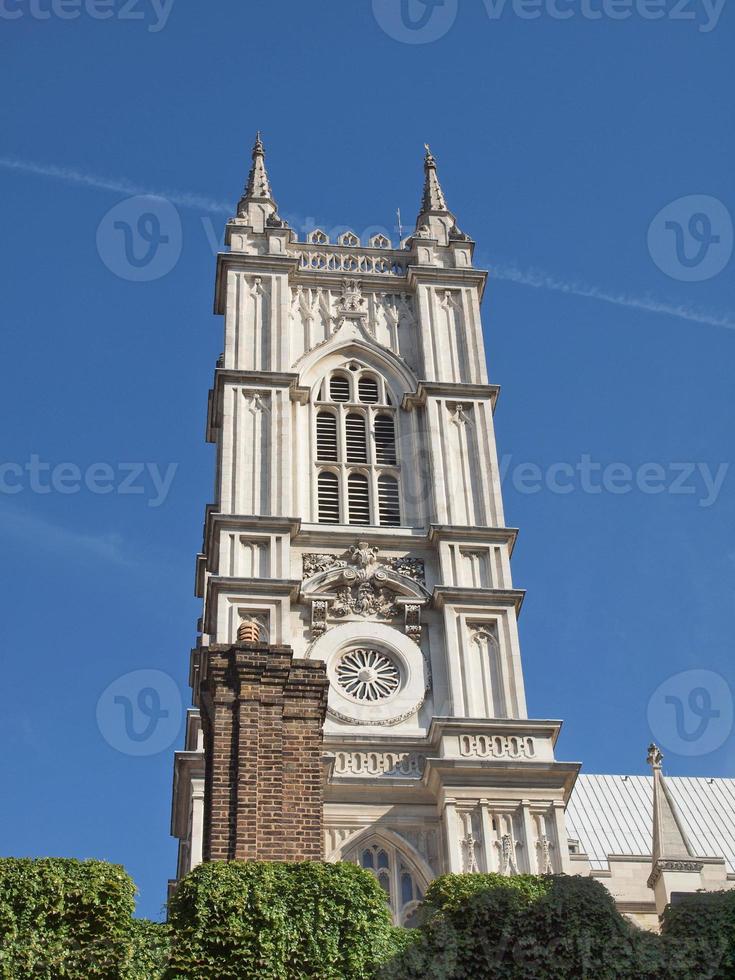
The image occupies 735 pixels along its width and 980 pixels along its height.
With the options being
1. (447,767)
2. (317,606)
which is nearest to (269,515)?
(317,606)

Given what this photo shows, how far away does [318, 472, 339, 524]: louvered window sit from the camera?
40375 millimetres

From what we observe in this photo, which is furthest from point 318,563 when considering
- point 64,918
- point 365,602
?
point 64,918

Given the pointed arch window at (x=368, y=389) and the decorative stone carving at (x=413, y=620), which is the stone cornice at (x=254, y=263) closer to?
the pointed arch window at (x=368, y=389)

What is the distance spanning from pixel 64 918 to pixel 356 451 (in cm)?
2553

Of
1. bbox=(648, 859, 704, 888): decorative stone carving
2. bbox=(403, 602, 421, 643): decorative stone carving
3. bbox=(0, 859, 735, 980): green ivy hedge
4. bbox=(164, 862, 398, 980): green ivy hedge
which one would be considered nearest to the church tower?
bbox=(403, 602, 421, 643): decorative stone carving

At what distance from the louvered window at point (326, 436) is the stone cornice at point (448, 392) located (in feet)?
6.79

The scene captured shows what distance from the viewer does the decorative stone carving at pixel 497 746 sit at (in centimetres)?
3503

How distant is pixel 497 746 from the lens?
35.3 m

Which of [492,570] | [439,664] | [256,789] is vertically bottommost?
[256,789]

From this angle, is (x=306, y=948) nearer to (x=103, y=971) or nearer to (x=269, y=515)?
(x=103, y=971)

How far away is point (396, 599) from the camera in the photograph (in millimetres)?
38438

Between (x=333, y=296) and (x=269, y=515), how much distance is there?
29.6 ft

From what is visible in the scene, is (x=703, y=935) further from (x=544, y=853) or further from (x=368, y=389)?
(x=368, y=389)

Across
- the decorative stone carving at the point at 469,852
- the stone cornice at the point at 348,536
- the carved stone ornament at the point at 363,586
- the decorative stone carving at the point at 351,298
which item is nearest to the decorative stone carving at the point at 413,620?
the carved stone ornament at the point at 363,586
